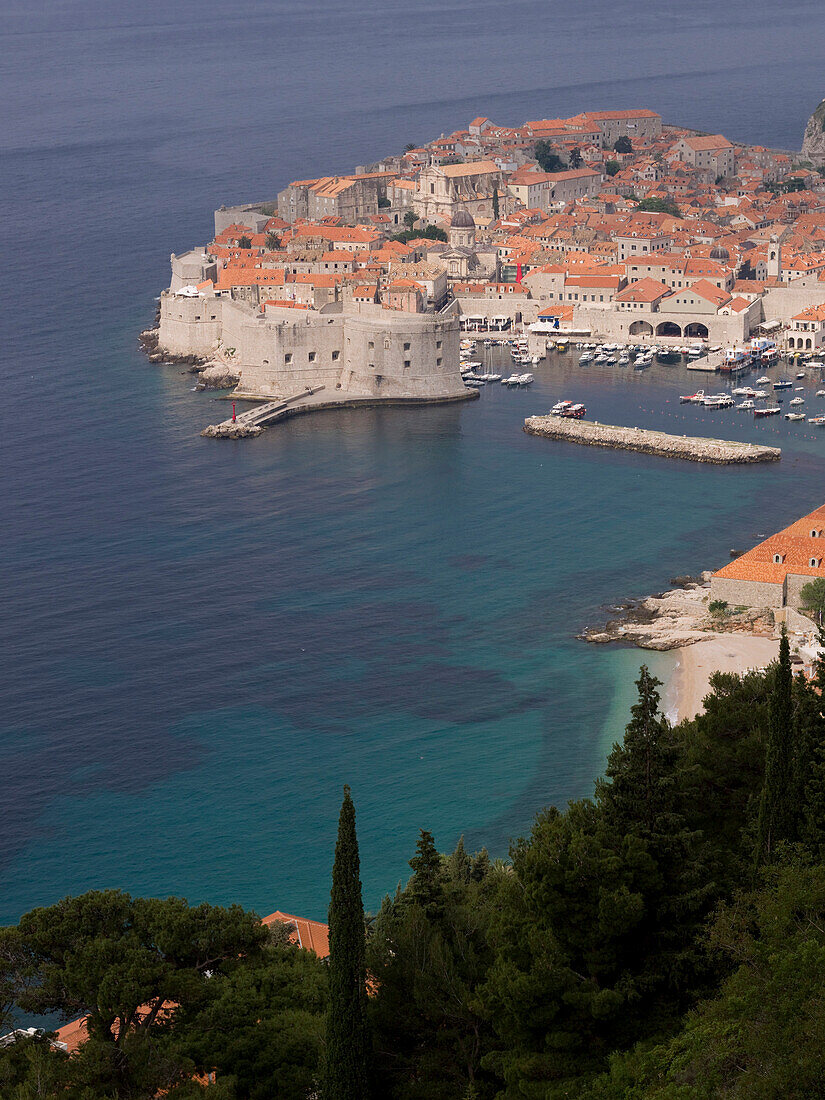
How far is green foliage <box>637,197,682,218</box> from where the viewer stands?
237 ft

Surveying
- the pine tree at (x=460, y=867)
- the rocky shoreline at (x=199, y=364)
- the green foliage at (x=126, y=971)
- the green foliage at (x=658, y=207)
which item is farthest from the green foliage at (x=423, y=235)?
the green foliage at (x=126, y=971)

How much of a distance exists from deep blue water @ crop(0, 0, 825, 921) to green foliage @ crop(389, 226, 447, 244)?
1056 centimetres

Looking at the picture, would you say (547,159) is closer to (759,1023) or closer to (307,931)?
(307,931)

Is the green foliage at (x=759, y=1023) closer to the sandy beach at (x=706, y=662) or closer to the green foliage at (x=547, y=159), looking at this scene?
the sandy beach at (x=706, y=662)

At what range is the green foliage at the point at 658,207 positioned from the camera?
72250 millimetres

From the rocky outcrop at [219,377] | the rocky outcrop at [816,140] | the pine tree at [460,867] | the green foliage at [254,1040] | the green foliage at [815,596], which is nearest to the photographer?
the green foliage at [254,1040]

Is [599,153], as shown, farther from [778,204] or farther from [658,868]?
[658,868]

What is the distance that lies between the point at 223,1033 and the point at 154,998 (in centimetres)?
71

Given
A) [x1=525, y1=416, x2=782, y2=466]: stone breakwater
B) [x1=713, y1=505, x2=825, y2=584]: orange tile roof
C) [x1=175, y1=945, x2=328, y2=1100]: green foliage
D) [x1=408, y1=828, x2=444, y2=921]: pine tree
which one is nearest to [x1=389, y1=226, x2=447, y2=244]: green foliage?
[x1=525, y1=416, x2=782, y2=466]: stone breakwater

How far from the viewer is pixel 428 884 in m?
15.5

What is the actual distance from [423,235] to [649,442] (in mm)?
26064

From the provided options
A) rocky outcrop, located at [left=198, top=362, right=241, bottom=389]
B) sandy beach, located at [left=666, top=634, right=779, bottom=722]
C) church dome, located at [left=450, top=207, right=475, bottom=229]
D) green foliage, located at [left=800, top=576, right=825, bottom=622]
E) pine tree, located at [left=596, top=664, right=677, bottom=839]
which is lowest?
sandy beach, located at [left=666, top=634, right=779, bottom=722]

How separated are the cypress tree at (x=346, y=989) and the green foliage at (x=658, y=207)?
62.3m

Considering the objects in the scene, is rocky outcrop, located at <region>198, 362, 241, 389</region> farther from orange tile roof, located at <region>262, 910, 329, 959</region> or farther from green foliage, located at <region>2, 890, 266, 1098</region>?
green foliage, located at <region>2, 890, 266, 1098</region>
